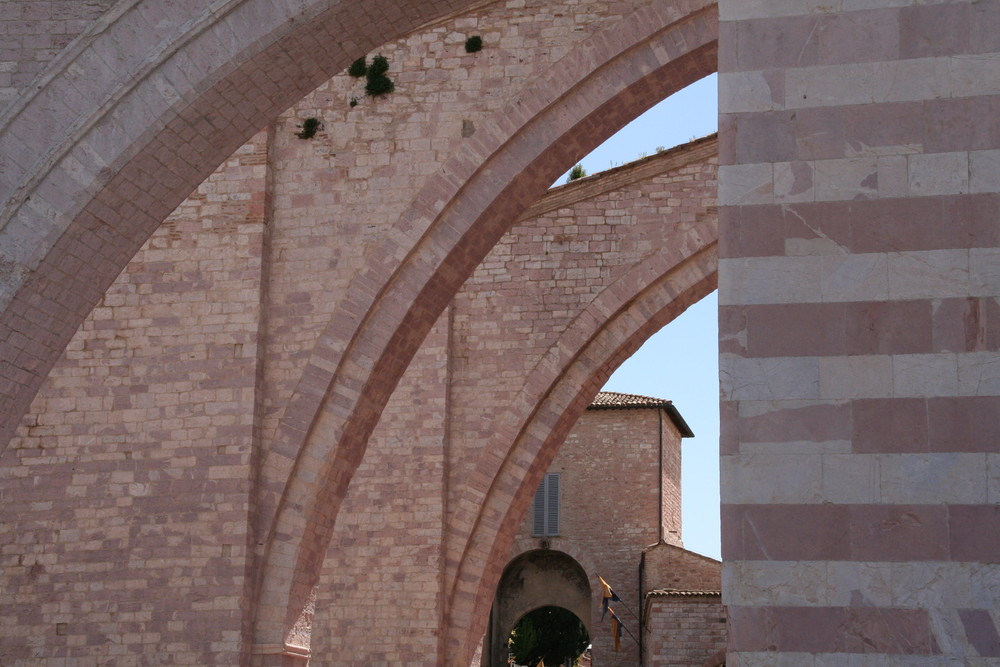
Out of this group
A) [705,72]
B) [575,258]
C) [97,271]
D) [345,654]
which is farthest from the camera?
[575,258]

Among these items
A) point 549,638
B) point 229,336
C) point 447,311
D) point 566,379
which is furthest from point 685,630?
point 229,336

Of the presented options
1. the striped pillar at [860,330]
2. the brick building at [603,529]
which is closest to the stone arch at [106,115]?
the striped pillar at [860,330]

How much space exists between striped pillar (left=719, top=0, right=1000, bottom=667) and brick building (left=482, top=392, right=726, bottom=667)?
1807 centimetres

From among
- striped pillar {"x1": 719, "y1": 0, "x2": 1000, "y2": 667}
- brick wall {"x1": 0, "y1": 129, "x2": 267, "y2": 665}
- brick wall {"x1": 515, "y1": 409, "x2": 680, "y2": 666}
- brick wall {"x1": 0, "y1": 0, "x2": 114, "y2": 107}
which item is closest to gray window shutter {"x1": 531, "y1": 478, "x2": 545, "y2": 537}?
brick wall {"x1": 515, "y1": 409, "x2": 680, "y2": 666}

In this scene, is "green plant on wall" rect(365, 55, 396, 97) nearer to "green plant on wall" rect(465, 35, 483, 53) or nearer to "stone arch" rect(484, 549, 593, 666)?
"green plant on wall" rect(465, 35, 483, 53)

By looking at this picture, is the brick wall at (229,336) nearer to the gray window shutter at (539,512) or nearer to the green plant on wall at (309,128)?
the green plant on wall at (309,128)

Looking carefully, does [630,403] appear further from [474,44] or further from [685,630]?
[474,44]

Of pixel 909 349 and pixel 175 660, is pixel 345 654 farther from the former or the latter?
pixel 909 349

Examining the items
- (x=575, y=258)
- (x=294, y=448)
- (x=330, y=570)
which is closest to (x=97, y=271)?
(x=294, y=448)

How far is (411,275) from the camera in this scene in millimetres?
10688

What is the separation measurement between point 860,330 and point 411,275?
577 cm

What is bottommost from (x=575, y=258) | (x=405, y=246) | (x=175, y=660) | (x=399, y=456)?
(x=175, y=660)

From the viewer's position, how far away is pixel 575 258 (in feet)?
47.6

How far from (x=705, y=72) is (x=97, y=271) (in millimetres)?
4589
